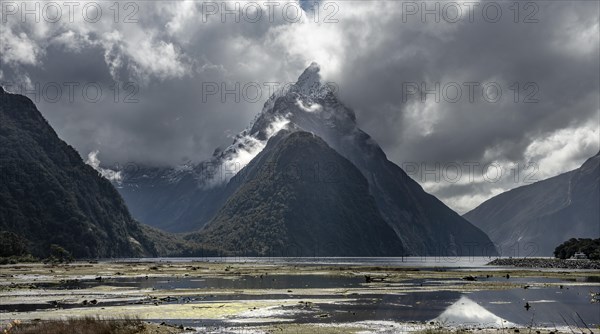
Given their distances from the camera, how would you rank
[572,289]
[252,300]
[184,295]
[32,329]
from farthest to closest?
[572,289]
[184,295]
[252,300]
[32,329]

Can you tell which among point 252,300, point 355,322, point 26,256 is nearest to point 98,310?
point 252,300

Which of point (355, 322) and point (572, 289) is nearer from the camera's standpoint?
point (355, 322)

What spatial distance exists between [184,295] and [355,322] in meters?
30.2

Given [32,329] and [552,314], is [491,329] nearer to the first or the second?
[552,314]

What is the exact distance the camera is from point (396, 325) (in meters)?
43.4

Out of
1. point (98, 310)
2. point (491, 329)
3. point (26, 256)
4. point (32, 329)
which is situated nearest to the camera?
point (32, 329)

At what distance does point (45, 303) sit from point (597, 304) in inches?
2213

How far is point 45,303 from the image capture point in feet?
189

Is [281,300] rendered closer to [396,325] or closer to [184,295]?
[184,295]

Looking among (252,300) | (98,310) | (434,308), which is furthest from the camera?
(252,300)

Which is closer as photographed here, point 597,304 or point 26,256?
point 597,304

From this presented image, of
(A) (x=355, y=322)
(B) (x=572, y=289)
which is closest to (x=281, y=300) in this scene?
(A) (x=355, y=322)

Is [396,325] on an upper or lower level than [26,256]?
lower

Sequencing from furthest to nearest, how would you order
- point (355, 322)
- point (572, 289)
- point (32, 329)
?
point (572, 289) → point (355, 322) → point (32, 329)
